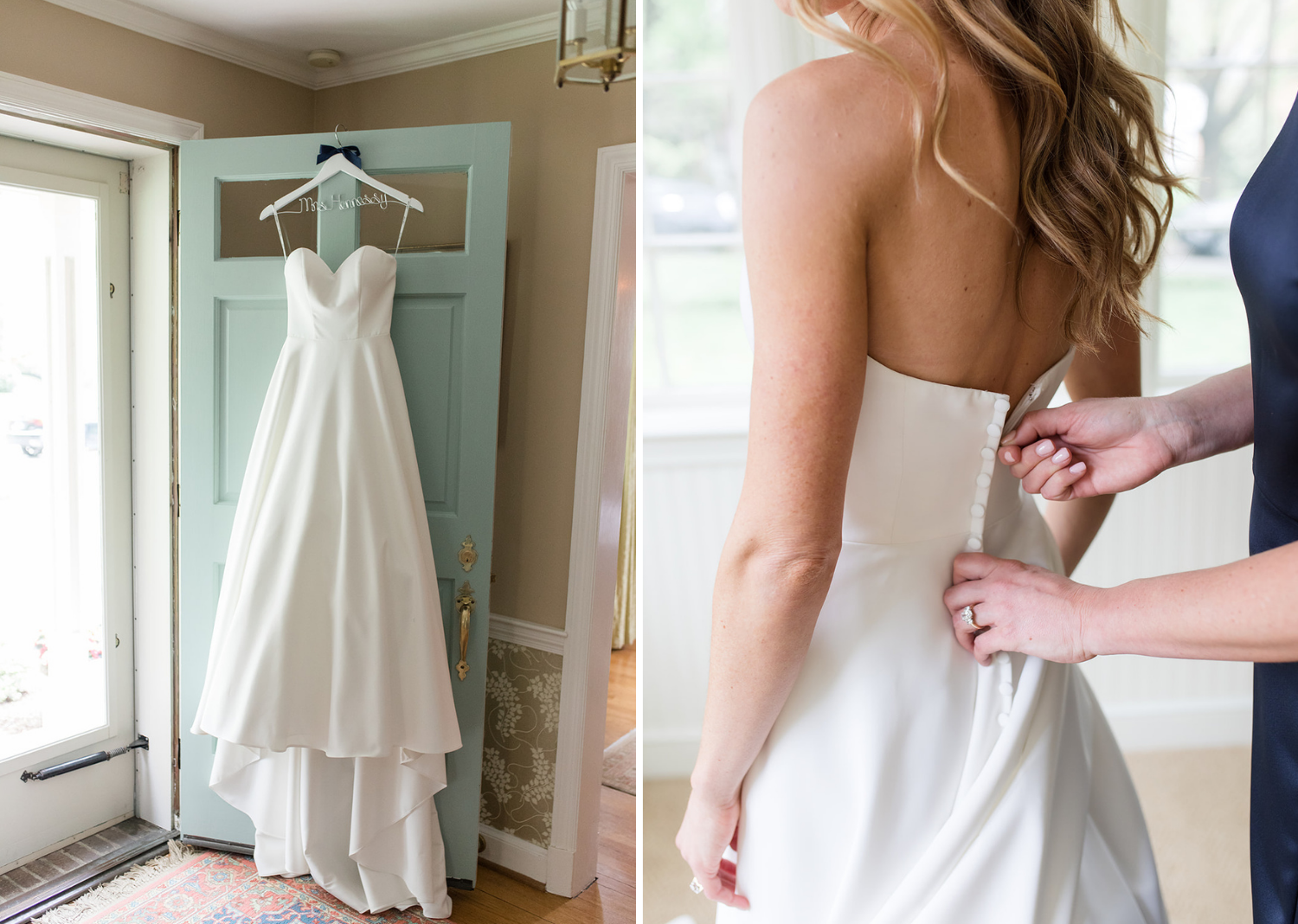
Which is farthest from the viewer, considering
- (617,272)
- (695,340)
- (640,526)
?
(617,272)

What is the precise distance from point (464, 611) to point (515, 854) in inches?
29.4

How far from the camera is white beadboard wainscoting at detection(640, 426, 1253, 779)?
2.95 feet

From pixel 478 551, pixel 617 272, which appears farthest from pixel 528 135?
pixel 478 551

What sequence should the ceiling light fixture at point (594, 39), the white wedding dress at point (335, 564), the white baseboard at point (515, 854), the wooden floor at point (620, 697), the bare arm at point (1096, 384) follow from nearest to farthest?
the ceiling light fixture at point (594, 39) < the bare arm at point (1096, 384) < the white wedding dress at point (335, 564) < the white baseboard at point (515, 854) < the wooden floor at point (620, 697)

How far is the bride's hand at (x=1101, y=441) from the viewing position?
2.21 ft

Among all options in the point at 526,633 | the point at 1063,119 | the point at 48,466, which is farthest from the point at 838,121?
the point at 48,466

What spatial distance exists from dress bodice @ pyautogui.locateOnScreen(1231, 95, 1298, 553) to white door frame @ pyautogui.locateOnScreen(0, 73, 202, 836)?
2408 mm

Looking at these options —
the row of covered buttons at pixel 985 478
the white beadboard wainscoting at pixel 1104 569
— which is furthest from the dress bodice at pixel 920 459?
the white beadboard wainscoting at pixel 1104 569

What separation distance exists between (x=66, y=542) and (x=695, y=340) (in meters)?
2.25

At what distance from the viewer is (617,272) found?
2.02 meters

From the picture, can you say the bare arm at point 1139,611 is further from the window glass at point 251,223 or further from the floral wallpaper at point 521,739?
the window glass at point 251,223

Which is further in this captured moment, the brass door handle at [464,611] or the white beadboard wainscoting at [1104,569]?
the brass door handle at [464,611]

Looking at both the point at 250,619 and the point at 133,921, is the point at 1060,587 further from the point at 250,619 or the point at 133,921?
the point at 133,921

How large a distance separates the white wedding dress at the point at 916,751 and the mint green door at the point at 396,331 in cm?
146
